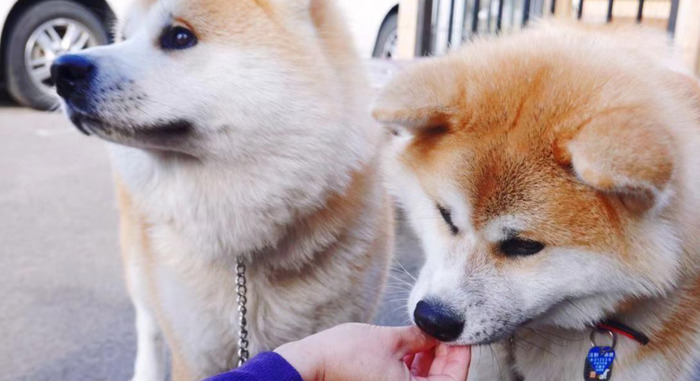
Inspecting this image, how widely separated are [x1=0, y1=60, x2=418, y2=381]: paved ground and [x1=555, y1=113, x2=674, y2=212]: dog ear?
95 centimetres

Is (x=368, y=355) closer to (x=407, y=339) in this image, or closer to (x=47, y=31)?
(x=407, y=339)

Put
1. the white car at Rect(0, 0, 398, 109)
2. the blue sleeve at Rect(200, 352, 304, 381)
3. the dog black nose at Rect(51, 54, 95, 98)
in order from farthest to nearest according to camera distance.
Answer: the white car at Rect(0, 0, 398, 109) → the dog black nose at Rect(51, 54, 95, 98) → the blue sleeve at Rect(200, 352, 304, 381)

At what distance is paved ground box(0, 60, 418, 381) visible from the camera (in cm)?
247

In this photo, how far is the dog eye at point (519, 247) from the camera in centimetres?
130

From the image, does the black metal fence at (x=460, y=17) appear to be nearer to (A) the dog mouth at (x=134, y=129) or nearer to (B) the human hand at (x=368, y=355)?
(A) the dog mouth at (x=134, y=129)

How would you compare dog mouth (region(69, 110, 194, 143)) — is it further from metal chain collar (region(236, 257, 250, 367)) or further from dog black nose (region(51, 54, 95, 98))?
metal chain collar (region(236, 257, 250, 367))

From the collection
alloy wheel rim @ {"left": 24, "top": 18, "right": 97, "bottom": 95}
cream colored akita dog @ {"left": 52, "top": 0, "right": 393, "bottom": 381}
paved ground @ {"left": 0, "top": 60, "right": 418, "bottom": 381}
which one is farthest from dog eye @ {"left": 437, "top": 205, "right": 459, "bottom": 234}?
alloy wheel rim @ {"left": 24, "top": 18, "right": 97, "bottom": 95}

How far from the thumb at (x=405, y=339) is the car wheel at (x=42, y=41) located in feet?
17.4

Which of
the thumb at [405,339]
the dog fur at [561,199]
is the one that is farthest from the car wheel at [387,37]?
the thumb at [405,339]

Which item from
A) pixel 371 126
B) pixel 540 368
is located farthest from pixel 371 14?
pixel 540 368

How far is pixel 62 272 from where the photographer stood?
3.17 m

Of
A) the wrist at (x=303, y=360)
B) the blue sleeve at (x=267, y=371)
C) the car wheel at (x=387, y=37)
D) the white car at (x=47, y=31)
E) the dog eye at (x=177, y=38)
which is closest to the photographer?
the blue sleeve at (x=267, y=371)

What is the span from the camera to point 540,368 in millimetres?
1526

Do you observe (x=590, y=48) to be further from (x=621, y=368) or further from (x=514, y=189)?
(x=621, y=368)
